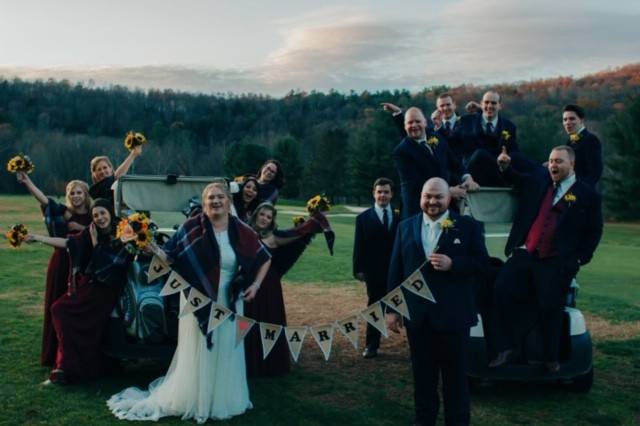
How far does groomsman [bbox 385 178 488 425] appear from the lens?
5652mm

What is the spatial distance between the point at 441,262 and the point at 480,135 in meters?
3.41

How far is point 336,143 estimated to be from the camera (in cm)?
7462

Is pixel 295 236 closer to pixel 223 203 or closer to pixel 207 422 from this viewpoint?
pixel 223 203

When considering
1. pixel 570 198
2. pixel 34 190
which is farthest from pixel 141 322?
pixel 570 198

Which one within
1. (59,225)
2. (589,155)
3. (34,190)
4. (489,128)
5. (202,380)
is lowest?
(202,380)

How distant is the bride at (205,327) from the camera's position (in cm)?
630

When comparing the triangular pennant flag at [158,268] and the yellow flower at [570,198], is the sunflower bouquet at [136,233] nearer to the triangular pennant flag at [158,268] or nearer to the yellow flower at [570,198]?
the triangular pennant flag at [158,268]

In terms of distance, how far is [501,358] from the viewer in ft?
22.1

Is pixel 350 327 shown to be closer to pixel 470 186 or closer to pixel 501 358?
pixel 501 358

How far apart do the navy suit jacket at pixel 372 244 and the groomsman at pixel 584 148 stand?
239cm

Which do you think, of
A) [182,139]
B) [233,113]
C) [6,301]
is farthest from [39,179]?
[6,301]

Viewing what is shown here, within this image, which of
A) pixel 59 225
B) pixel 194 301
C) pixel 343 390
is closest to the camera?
pixel 194 301

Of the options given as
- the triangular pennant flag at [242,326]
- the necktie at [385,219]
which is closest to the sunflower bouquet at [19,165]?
the triangular pennant flag at [242,326]

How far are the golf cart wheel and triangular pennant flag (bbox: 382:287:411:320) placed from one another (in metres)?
2.59
